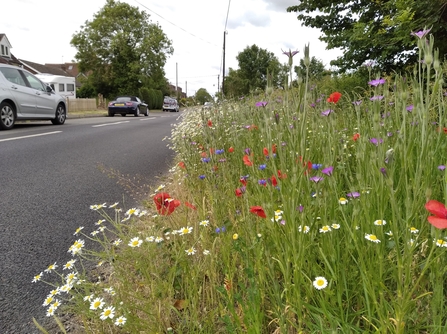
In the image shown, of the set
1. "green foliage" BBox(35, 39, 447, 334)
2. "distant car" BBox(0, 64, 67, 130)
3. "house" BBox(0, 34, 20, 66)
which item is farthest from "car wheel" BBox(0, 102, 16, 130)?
"house" BBox(0, 34, 20, 66)

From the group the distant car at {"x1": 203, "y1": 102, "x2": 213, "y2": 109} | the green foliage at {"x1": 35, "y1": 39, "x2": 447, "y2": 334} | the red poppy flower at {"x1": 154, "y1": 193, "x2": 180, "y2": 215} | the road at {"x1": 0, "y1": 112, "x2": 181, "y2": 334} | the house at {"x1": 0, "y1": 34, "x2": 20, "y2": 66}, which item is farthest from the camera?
the house at {"x1": 0, "y1": 34, "x2": 20, "y2": 66}

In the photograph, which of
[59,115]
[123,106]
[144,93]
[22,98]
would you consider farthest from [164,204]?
[144,93]

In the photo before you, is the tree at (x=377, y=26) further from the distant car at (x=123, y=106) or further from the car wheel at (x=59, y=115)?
the distant car at (x=123, y=106)

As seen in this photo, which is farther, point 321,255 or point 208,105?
point 208,105

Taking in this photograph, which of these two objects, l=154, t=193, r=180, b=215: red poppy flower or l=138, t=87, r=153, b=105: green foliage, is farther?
l=138, t=87, r=153, b=105: green foliage

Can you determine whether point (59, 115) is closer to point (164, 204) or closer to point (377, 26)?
point (377, 26)

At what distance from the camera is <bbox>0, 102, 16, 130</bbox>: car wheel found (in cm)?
958

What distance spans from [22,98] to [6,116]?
71 centimetres

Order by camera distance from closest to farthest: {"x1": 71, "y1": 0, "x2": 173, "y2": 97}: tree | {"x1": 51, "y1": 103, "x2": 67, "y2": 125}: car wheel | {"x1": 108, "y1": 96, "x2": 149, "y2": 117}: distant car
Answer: {"x1": 51, "y1": 103, "x2": 67, "y2": 125}: car wheel → {"x1": 108, "y1": 96, "x2": 149, "y2": 117}: distant car → {"x1": 71, "y1": 0, "x2": 173, "y2": 97}: tree

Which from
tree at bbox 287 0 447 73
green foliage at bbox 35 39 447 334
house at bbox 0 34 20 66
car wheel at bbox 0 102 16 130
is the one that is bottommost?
green foliage at bbox 35 39 447 334

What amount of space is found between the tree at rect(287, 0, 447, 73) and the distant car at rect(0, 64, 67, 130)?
320 inches

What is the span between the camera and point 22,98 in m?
10.1

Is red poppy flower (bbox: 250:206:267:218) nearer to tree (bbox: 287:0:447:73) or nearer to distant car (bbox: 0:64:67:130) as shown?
tree (bbox: 287:0:447:73)

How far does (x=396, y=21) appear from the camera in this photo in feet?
20.0
